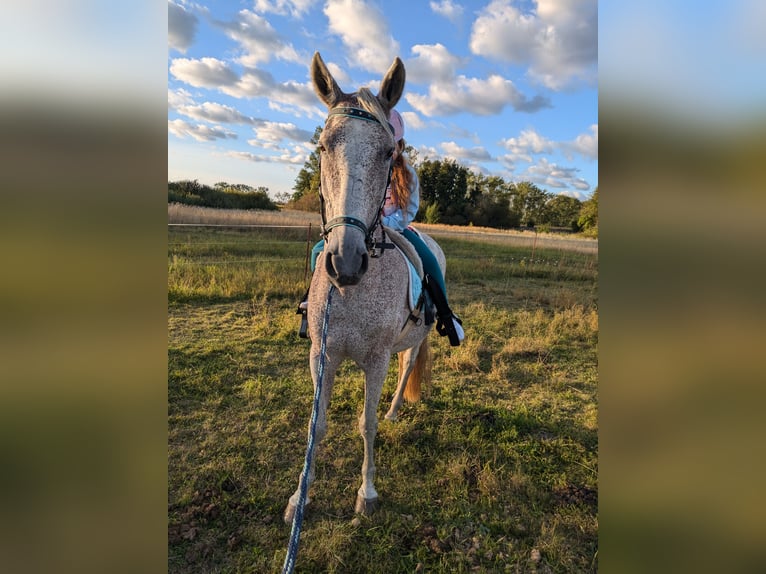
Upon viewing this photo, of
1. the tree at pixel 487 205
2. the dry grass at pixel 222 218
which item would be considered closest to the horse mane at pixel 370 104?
the dry grass at pixel 222 218

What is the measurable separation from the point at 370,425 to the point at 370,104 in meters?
2.16

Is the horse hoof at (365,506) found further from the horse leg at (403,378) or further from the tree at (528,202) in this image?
the tree at (528,202)

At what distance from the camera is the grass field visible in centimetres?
233

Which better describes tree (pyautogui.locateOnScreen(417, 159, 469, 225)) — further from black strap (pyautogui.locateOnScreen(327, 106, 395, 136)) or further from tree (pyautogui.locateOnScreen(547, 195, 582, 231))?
black strap (pyautogui.locateOnScreen(327, 106, 395, 136))

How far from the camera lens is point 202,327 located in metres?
6.21

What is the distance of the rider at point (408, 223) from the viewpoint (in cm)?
275

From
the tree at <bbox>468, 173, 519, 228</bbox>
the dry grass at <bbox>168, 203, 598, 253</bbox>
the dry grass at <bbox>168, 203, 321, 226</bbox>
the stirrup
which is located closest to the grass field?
the stirrup

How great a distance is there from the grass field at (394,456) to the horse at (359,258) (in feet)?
1.07

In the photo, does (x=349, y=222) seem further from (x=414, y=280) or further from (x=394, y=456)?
(x=394, y=456)

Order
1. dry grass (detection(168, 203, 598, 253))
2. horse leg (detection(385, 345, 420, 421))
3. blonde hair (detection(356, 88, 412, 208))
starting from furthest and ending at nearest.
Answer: dry grass (detection(168, 203, 598, 253)) < horse leg (detection(385, 345, 420, 421)) < blonde hair (detection(356, 88, 412, 208))

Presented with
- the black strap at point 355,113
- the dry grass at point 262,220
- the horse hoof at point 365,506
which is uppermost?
the dry grass at point 262,220
